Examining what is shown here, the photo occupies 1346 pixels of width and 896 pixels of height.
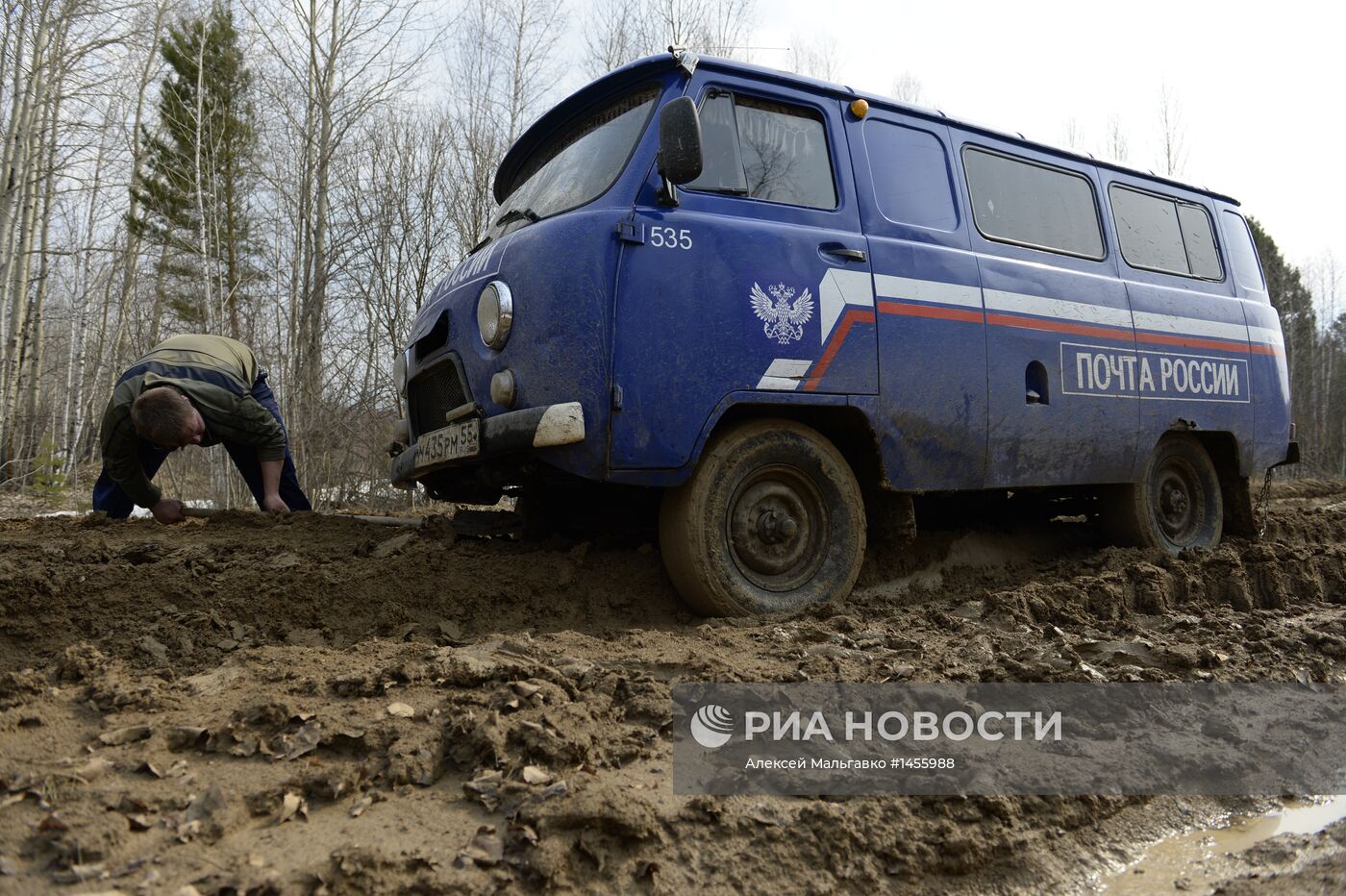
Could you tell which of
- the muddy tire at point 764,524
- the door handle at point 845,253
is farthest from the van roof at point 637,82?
the muddy tire at point 764,524

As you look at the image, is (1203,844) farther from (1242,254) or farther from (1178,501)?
(1242,254)

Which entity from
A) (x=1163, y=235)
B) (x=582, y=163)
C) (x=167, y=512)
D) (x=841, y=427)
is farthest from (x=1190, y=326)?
(x=167, y=512)

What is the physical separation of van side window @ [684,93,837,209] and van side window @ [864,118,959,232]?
1.02 feet

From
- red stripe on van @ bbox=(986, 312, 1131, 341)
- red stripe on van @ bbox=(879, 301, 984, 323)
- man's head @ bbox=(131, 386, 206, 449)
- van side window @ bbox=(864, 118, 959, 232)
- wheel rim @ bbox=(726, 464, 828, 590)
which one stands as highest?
van side window @ bbox=(864, 118, 959, 232)

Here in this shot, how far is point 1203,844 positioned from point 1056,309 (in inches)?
118

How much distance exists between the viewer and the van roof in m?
3.70

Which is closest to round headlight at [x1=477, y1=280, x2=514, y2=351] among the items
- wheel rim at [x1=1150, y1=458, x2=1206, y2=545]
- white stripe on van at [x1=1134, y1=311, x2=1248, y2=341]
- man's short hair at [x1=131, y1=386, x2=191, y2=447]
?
man's short hair at [x1=131, y1=386, x2=191, y2=447]

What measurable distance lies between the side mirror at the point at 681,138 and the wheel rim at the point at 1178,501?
12.3ft

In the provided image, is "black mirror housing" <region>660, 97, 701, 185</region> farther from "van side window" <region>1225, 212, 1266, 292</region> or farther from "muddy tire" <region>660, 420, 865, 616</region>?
"van side window" <region>1225, 212, 1266, 292</region>

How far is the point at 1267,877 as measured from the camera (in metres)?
1.98

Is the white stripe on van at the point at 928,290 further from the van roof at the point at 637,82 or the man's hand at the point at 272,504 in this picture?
the man's hand at the point at 272,504

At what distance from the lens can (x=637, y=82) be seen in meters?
3.79

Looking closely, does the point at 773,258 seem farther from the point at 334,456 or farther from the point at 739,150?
the point at 334,456

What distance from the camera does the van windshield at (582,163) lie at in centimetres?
363
